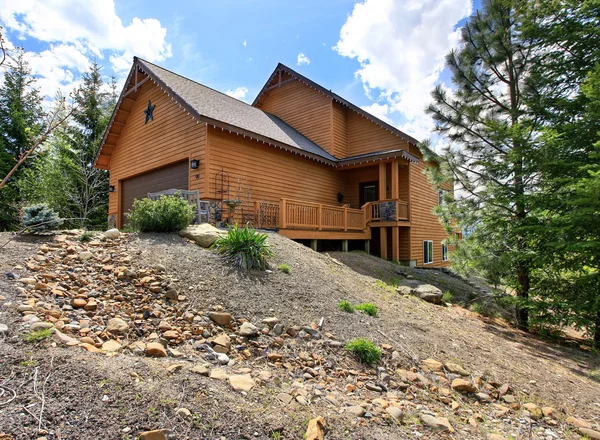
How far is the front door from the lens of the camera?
47.9 feet

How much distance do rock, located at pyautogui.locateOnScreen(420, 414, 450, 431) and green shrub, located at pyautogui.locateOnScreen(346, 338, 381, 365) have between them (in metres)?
0.97

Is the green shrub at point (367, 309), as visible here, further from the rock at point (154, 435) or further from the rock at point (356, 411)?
the rock at point (154, 435)

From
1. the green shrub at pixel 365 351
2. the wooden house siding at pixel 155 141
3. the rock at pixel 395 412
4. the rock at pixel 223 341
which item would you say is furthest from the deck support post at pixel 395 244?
the rock at pixel 395 412

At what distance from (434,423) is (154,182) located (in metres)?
11.9

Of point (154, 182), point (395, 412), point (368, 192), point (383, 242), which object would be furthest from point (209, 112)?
point (395, 412)

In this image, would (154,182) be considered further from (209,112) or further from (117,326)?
(117,326)

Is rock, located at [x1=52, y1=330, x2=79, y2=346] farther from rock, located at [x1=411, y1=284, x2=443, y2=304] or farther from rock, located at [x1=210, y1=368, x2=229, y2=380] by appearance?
rock, located at [x1=411, y1=284, x2=443, y2=304]

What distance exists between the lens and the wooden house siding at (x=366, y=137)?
1413cm

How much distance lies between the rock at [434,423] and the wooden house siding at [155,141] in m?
8.37

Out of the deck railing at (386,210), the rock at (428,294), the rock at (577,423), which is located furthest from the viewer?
the deck railing at (386,210)

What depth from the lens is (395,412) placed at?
289cm

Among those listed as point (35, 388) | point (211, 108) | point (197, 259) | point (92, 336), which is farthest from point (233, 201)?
point (35, 388)

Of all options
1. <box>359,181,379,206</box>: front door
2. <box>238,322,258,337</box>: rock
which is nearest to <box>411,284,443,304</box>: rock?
<box>238,322,258,337</box>: rock

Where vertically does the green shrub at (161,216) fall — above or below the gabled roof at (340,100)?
below
